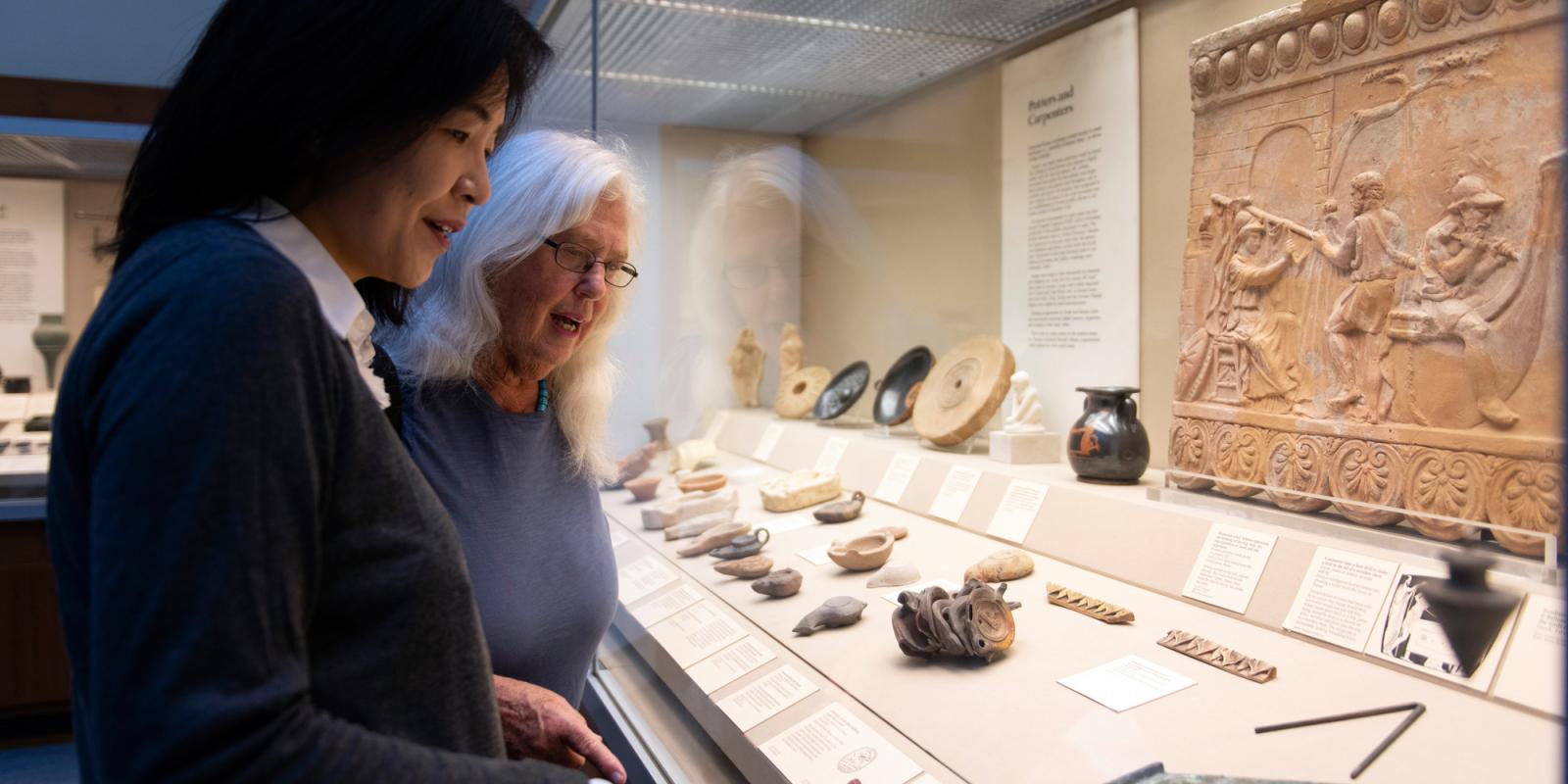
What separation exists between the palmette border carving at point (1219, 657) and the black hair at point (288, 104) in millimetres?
1614

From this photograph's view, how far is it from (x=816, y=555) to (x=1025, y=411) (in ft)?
3.14

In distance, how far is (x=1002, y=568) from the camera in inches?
92.4

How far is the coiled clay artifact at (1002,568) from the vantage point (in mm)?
2342

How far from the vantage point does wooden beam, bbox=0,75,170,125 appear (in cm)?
292

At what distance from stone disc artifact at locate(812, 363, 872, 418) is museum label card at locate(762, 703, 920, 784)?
2.54 metres

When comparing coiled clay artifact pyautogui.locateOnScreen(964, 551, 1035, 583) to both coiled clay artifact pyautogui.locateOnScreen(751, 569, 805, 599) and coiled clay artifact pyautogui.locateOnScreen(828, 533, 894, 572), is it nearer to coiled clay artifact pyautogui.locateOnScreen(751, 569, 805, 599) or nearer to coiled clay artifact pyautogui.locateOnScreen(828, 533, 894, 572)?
coiled clay artifact pyautogui.locateOnScreen(828, 533, 894, 572)

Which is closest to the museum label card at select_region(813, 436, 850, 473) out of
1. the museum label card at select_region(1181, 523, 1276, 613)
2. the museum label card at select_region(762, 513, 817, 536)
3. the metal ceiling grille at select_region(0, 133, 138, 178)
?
the museum label card at select_region(762, 513, 817, 536)

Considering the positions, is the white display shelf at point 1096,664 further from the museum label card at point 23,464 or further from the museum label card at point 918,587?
the museum label card at point 23,464

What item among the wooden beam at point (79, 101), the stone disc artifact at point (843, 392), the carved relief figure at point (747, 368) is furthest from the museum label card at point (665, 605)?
the wooden beam at point (79, 101)

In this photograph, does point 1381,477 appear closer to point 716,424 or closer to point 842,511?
point 842,511

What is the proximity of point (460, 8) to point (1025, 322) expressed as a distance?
290 centimetres

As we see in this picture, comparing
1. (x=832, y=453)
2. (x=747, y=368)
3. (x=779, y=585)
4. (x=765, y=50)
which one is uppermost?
(x=765, y=50)

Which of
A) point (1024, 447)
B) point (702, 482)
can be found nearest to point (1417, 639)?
point (1024, 447)

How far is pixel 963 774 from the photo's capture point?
1.44 metres
